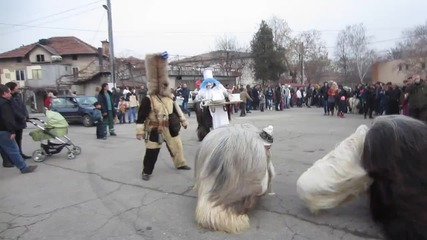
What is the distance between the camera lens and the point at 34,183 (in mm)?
6586

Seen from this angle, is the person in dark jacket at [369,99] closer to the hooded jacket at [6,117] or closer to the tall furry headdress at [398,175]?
the tall furry headdress at [398,175]

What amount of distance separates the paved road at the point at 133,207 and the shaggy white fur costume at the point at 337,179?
0.26m

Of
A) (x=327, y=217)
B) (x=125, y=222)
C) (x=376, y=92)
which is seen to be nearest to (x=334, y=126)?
(x=376, y=92)

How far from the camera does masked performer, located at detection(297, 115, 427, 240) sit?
361cm

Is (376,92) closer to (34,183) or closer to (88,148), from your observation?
(88,148)

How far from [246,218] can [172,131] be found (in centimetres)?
279

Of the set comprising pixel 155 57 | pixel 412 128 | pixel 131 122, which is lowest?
pixel 131 122

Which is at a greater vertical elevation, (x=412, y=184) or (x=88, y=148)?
(x=412, y=184)

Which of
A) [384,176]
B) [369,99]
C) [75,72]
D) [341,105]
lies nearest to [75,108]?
[341,105]

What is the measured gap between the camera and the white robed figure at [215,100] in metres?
8.91

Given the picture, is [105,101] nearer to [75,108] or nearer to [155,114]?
[155,114]

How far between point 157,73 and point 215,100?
271cm

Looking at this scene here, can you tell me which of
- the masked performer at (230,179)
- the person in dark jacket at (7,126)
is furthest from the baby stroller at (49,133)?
the masked performer at (230,179)

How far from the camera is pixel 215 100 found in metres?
8.85
